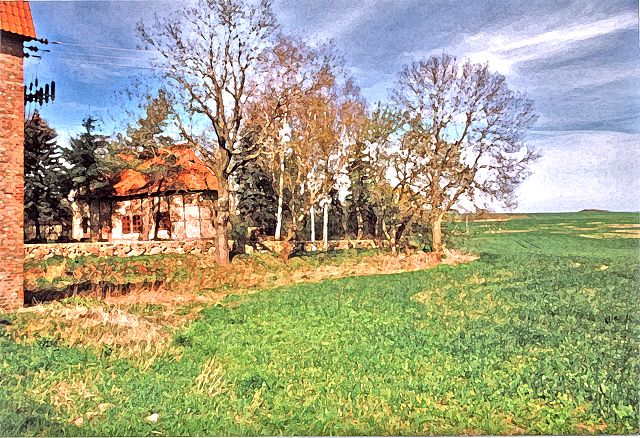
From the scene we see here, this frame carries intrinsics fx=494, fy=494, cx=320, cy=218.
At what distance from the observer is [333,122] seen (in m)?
8.48

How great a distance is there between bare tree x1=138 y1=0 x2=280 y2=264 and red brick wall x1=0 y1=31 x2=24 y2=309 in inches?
52.7

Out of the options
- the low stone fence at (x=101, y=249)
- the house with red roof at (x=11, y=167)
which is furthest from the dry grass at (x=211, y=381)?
the house with red roof at (x=11, y=167)

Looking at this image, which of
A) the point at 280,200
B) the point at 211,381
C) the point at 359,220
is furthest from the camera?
the point at 280,200

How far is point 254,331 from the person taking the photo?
4660mm

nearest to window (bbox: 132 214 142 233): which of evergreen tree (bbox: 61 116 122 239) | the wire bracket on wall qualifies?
evergreen tree (bbox: 61 116 122 239)

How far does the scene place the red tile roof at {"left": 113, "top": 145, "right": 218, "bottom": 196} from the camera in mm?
6238

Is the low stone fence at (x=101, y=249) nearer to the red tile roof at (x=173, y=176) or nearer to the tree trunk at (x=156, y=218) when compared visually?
the tree trunk at (x=156, y=218)

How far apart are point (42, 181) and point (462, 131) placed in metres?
5.13

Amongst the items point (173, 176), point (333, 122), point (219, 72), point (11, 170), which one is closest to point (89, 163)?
point (11, 170)

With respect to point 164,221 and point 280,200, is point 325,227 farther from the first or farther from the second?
point 164,221

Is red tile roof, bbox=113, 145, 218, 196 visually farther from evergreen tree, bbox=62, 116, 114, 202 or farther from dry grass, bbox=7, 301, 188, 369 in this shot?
dry grass, bbox=7, 301, 188, 369

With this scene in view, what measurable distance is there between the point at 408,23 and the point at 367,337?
307 cm

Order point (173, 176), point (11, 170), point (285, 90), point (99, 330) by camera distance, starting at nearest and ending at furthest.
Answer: point (99, 330) → point (11, 170) → point (285, 90) → point (173, 176)

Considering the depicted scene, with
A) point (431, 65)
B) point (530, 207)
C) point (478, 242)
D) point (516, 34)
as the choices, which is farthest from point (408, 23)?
point (478, 242)
